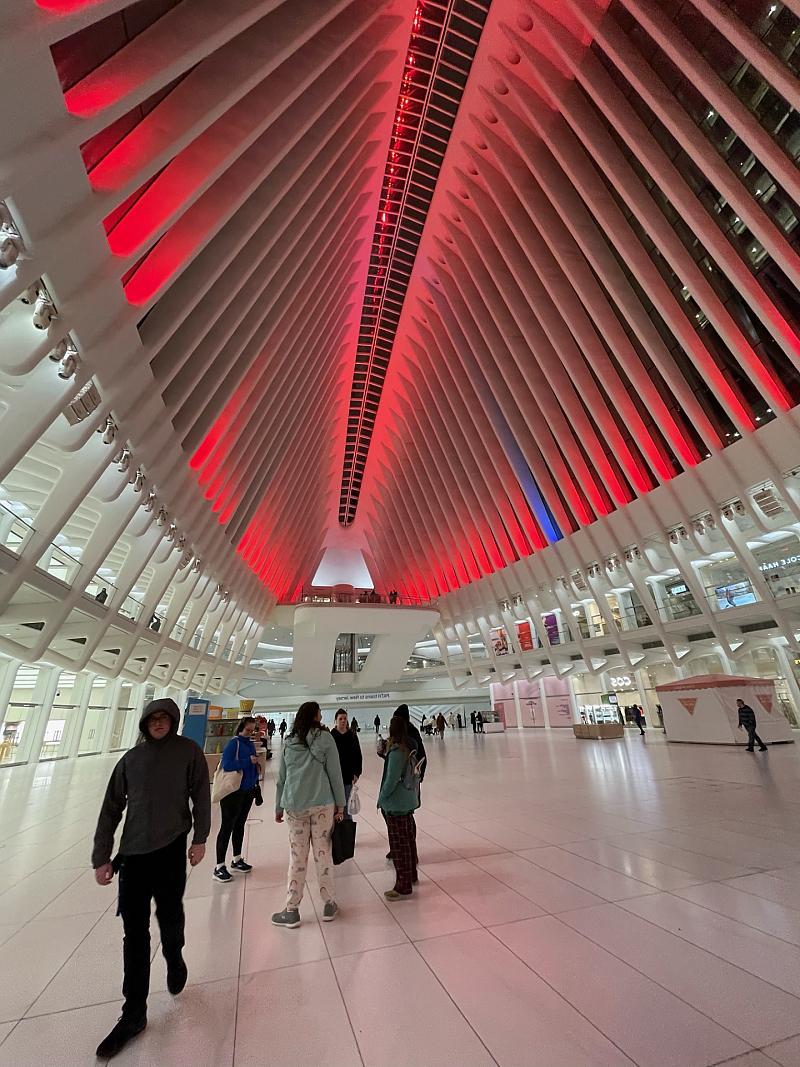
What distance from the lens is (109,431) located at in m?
8.67

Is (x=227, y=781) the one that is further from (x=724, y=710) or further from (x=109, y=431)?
(x=724, y=710)

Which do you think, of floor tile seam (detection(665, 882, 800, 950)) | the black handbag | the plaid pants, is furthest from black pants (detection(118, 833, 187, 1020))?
floor tile seam (detection(665, 882, 800, 950))

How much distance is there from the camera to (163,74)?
5.58 meters

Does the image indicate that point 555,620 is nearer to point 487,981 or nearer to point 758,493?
point 758,493

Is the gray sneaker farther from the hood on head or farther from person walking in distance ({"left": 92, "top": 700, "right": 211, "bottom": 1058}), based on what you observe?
the hood on head

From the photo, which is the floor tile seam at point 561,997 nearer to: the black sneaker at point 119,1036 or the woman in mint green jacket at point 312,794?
the woman in mint green jacket at point 312,794

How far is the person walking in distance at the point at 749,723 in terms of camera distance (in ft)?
37.8

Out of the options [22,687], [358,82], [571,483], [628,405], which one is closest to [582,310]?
[628,405]

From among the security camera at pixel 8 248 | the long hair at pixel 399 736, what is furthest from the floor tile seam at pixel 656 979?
the security camera at pixel 8 248

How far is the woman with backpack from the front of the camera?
3.96 metres

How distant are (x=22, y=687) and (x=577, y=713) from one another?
24.1 m

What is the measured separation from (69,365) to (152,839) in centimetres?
672

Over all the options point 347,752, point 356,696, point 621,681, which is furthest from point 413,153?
point 356,696

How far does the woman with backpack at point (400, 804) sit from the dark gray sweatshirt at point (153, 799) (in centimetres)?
166
